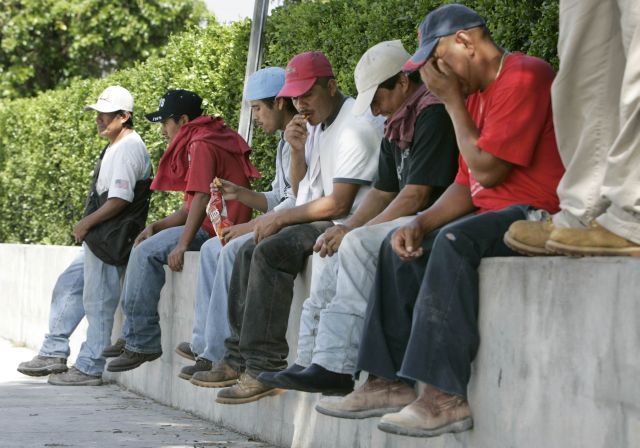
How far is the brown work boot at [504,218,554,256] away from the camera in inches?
184

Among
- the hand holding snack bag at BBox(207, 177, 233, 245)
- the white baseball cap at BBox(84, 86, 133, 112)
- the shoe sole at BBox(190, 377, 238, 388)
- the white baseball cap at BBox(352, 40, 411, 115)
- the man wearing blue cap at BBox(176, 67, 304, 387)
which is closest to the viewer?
the white baseball cap at BBox(352, 40, 411, 115)

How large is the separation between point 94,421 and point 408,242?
12.1 ft

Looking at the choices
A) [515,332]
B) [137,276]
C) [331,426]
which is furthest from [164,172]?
[515,332]

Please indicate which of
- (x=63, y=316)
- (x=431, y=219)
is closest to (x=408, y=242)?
(x=431, y=219)

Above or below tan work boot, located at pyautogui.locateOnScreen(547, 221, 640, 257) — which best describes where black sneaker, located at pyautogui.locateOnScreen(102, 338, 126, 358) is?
below

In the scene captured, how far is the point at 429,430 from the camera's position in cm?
495

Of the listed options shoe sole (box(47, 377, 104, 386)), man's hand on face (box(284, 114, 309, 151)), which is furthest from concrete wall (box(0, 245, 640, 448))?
shoe sole (box(47, 377, 104, 386))

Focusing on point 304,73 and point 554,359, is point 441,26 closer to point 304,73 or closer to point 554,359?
point 554,359

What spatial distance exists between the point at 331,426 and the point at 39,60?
2266cm

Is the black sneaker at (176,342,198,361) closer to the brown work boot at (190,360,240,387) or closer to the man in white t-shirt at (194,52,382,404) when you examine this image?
the brown work boot at (190,360,240,387)

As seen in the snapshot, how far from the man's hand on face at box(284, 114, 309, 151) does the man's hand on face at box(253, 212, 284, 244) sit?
518 millimetres

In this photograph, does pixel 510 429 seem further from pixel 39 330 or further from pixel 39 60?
pixel 39 60

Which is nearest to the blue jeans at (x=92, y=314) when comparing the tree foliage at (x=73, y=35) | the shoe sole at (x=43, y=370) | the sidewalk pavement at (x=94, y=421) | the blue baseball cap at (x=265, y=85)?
the shoe sole at (x=43, y=370)

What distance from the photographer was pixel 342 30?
Result: 9.23 m
